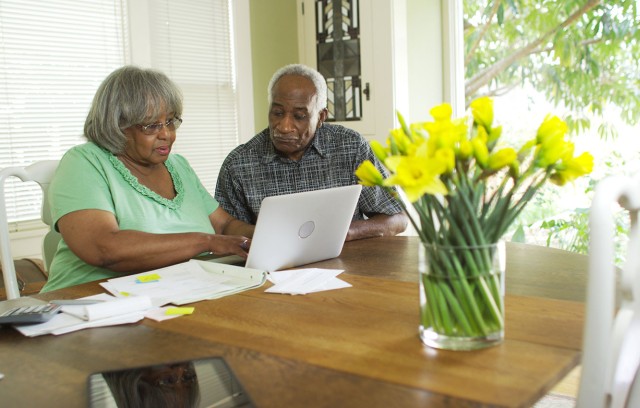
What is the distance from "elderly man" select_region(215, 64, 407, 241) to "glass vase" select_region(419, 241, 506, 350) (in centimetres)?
133

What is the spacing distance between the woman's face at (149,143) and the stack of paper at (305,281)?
0.60 metres

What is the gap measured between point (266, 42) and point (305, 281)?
2.76m

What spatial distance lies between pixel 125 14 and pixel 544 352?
9.59ft

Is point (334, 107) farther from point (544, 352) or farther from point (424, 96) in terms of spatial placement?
point (544, 352)

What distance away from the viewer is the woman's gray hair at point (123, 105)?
Answer: 1992 mm

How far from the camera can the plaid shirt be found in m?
2.53

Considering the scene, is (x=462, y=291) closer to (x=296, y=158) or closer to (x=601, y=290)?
(x=601, y=290)

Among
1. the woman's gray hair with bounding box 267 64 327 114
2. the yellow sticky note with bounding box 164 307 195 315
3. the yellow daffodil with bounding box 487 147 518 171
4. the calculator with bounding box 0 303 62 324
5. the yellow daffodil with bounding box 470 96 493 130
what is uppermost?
the woman's gray hair with bounding box 267 64 327 114

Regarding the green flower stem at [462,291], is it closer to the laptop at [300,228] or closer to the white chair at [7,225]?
the laptop at [300,228]

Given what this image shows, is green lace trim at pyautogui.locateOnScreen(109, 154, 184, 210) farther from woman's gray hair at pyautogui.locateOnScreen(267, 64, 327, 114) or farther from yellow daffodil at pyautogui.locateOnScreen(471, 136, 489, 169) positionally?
yellow daffodil at pyautogui.locateOnScreen(471, 136, 489, 169)

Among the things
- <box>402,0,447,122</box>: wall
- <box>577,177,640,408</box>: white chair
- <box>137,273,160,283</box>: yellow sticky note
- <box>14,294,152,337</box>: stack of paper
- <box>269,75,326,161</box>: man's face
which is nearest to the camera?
<box>577,177,640,408</box>: white chair

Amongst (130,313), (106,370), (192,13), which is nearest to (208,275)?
(130,313)

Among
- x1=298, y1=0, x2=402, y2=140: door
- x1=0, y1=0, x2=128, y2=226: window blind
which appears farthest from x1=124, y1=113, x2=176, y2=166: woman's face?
x1=298, y1=0, x2=402, y2=140: door

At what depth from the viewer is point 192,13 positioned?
3.72 m
